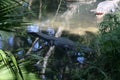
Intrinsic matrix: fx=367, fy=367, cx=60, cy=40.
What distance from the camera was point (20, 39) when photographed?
26.1 ft

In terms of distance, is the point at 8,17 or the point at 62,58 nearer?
the point at 8,17

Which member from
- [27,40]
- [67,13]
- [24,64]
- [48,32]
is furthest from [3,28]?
[67,13]

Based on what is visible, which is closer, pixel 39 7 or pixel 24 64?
pixel 24 64

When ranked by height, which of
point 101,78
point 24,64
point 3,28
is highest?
point 3,28

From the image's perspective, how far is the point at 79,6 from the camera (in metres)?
13.5

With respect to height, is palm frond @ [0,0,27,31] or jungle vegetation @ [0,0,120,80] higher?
palm frond @ [0,0,27,31]

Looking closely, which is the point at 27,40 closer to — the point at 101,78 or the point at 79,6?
the point at 101,78

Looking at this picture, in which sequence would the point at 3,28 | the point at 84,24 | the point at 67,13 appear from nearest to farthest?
1. the point at 3,28
2. the point at 84,24
3. the point at 67,13

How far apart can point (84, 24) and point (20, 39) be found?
11.4 feet

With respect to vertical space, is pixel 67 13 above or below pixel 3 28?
below

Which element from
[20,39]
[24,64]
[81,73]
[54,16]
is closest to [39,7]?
[54,16]

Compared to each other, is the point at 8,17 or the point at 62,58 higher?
the point at 8,17

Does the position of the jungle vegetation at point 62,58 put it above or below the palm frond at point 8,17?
below

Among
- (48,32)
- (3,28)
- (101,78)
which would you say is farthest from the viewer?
(48,32)
